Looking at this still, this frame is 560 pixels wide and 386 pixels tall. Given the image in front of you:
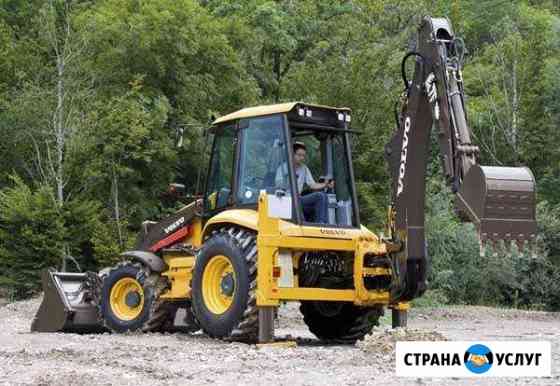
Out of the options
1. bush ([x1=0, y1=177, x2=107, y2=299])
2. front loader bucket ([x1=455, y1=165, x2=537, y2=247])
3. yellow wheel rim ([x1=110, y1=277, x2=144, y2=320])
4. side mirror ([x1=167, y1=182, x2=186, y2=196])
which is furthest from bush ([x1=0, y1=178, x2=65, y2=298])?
front loader bucket ([x1=455, y1=165, x2=537, y2=247])

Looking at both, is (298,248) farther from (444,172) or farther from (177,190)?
(177,190)

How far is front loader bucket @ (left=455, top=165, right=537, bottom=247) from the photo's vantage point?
9328mm

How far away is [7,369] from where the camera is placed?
8703 mm

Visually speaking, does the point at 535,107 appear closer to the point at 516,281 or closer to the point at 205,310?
the point at 516,281

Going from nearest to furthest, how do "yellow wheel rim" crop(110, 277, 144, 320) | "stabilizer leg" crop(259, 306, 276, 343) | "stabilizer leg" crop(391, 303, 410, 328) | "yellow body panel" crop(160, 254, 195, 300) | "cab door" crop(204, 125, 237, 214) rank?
"stabilizer leg" crop(259, 306, 276, 343) < "stabilizer leg" crop(391, 303, 410, 328) < "cab door" crop(204, 125, 237, 214) < "yellow body panel" crop(160, 254, 195, 300) < "yellow wheel rim" crop(110, 277, 144, 320)

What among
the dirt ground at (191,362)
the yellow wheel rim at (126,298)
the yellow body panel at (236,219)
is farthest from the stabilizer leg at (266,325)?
the yellow wheel rim at (126,298)

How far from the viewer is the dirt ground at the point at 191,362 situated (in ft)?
25.9

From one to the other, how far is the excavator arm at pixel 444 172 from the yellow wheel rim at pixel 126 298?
3.61 m

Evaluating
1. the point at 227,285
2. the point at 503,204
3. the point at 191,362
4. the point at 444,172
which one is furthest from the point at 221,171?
the point at 503,204

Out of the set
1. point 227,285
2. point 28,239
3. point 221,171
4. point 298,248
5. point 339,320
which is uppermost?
point 221,171

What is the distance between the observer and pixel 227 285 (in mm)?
11609

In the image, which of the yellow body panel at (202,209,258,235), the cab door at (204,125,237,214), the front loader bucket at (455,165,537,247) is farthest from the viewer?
the cab door at (204,125,237,214)

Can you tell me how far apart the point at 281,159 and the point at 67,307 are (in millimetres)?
3904

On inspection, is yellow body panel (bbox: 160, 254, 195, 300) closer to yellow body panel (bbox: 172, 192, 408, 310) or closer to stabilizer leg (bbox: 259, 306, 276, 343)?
yellow body panel (bbox: 172, 192, 408, 310)
